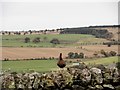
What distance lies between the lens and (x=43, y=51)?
11922mm

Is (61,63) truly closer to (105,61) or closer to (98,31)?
(105,61)

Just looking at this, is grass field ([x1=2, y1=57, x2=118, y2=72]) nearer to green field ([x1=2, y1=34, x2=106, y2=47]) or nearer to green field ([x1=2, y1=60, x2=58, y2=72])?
green field ([x1=2, y1=60, x2=58, y2=72])

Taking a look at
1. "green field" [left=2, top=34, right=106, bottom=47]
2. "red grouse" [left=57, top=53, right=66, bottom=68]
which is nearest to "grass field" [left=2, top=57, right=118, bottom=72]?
"red grouse" [left=57, top=53, right=66, bottom=68]

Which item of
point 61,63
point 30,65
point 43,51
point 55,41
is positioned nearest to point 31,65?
point 30,65

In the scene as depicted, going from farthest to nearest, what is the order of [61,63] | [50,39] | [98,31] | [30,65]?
1. [98,31]
2. [50,39]
3. [61,63]
4. [30,65]

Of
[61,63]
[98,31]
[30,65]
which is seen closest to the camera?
[30,65]

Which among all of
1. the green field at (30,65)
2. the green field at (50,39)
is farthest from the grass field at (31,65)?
the green field at (50,39)

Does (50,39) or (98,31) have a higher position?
(98,31)

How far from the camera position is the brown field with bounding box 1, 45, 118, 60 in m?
11.8

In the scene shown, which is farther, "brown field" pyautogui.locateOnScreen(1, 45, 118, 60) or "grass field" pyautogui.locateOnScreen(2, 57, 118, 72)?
"brown field" pyautogui.locateOnScreen(1, 45, 118, 60)

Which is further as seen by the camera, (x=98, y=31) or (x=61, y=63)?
(x=98, y=31)

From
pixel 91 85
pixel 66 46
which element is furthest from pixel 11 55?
pixel 91 85

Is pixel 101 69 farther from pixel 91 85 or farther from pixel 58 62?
pixel 58 62

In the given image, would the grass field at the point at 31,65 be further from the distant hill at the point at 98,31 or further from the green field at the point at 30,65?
the distant hill at the point at 98,31
